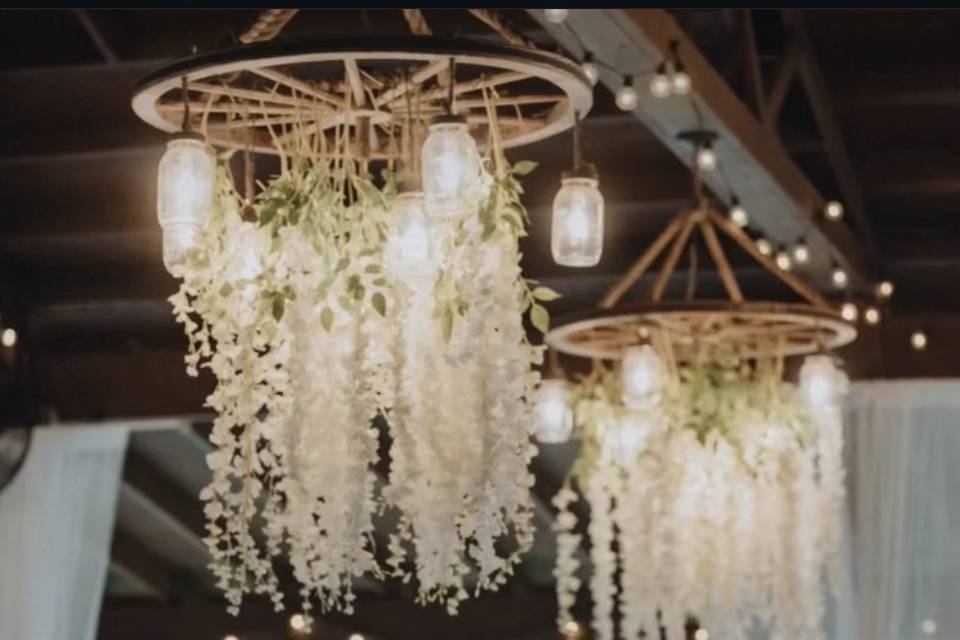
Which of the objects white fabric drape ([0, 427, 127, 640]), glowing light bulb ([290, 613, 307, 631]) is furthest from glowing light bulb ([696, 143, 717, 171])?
white fabric drape ([0, 427, 127, 640])

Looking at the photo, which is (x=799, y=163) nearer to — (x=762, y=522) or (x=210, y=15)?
(x=762, y=522)

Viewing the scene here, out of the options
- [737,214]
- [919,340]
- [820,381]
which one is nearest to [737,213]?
[737,214]

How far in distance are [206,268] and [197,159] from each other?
281 mm

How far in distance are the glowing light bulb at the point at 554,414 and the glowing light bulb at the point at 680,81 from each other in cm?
133

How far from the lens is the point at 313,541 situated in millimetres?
4477

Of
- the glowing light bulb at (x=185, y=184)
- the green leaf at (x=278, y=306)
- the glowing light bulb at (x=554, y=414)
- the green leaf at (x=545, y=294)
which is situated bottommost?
the green leaf at (x=278, y=306)

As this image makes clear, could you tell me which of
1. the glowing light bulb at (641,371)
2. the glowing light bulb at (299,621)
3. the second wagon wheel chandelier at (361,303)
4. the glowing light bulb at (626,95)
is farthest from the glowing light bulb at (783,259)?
the second wagon wheel chandelier at (361,303)

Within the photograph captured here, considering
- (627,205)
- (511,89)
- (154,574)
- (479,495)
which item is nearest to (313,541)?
(479,495)

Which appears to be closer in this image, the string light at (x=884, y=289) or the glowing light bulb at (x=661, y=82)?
the glowing light bulb at (x=661, y=82)

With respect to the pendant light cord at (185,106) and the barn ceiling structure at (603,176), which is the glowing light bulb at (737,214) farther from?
the pendant light cord at (185,106)

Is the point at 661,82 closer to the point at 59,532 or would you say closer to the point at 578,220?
the point at 578,220

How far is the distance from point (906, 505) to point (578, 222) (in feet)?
15.9

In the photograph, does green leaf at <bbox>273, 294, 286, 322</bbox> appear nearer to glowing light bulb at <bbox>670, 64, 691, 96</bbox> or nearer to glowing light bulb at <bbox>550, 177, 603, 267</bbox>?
glowing light bulb at <bbox>550, 177, 603, 267</bbox>

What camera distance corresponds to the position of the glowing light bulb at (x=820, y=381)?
735 cm
